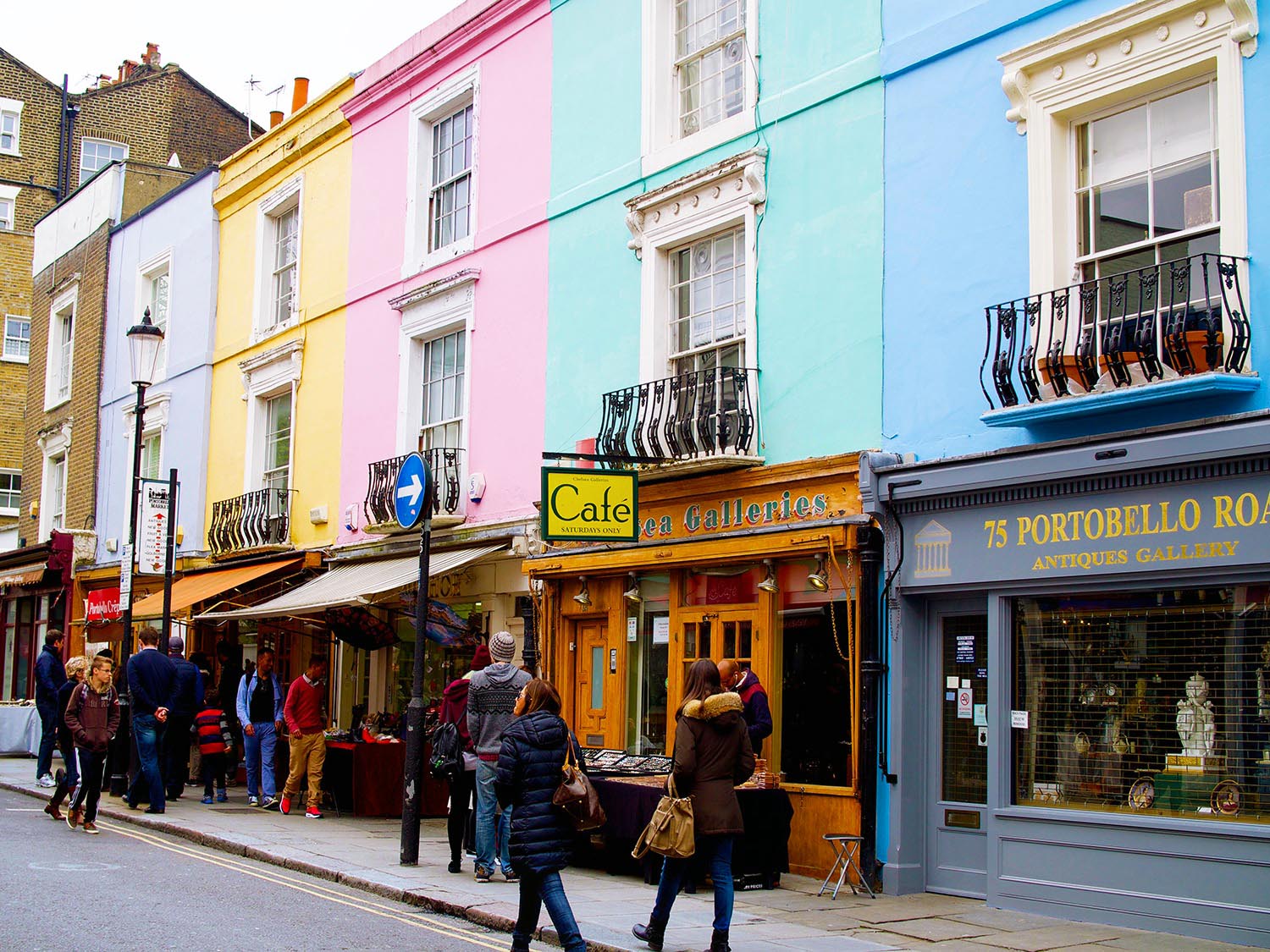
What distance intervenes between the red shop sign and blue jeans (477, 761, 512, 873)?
1123cm

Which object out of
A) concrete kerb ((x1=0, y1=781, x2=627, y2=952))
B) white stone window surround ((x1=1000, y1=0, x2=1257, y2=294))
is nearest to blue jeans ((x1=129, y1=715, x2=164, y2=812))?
concrete kerb ((x1=0, y1=781, x2=627, y2=952))

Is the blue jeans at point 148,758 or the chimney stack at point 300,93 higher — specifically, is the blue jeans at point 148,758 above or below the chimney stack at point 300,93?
below

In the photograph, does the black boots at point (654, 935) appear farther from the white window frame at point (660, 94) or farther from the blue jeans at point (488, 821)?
the white window frame at point (660, 94)

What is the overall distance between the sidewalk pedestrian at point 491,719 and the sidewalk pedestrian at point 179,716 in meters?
5.75

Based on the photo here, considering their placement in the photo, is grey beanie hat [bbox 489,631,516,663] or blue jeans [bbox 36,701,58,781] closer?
grey beanie hat [bbox 489,631,516,663]

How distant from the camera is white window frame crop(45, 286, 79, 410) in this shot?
28.1 metres

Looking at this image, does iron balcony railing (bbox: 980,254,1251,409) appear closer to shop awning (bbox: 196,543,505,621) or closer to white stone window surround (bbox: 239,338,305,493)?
shop awning (bbox: 196,543,505,621)

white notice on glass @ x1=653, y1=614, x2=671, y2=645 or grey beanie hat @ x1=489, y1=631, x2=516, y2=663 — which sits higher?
white notice on glass @ x1=653, y1=614, x2=671, y2=645

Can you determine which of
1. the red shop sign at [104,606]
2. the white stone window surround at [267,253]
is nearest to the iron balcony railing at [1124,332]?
the white stone window surround at [267,253]

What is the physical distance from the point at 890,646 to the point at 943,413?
1.85 meters

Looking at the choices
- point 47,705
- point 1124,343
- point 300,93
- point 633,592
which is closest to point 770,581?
point 633,592

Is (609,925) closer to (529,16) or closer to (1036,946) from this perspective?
(1036,946)

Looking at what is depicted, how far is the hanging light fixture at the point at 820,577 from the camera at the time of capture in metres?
11.3

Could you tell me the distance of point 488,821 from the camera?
1072 centimetres
